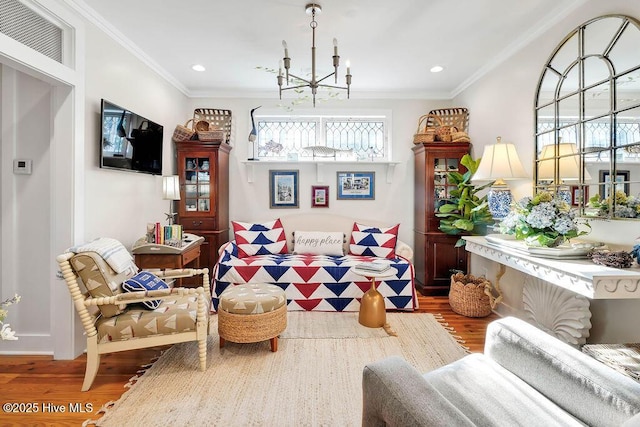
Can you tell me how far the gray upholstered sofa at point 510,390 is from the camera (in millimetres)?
901

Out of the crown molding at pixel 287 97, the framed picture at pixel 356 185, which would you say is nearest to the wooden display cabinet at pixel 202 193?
the crown molding at pixel 287 97

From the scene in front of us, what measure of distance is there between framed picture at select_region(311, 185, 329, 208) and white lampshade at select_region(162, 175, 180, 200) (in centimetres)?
175

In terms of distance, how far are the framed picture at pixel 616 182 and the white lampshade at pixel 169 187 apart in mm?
3557

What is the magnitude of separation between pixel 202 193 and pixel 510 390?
3594 mm

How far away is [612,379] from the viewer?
3.36 feet

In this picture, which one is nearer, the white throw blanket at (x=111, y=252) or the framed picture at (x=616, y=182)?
the framed picture at (x=616, y=182)

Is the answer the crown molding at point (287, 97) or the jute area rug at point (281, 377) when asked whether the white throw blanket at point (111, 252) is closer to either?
the jute area rug at point (281, 377)

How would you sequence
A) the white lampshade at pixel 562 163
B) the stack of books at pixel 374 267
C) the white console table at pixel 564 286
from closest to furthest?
the white console table at pixel 564 286
the white lampshade at pixel 562 163
the stack of books at pixel 374 267

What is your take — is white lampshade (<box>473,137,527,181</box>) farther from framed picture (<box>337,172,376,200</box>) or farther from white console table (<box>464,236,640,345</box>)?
framed picture (<box>337,172,376,200</box>)

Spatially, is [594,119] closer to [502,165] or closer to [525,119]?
[502,165]

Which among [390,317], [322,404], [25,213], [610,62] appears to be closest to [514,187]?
[610,62]

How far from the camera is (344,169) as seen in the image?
4316 mm

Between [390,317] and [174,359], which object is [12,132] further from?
[390,317]

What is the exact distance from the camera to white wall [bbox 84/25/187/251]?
2.48m
